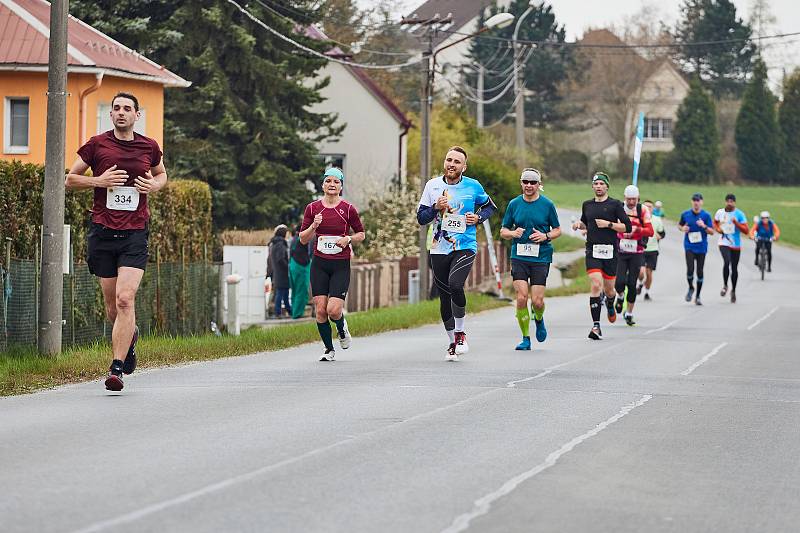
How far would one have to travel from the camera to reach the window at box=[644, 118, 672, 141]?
12188 centimetres

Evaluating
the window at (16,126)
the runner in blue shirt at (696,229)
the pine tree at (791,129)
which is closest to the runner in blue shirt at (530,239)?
the runner in blue shirt at (696,229)

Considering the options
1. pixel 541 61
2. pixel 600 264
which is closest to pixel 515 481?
pixel 600 264

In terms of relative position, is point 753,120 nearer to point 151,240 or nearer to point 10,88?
point 10,88

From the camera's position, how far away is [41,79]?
33.3 metres

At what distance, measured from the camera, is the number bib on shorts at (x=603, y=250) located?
20.5 m

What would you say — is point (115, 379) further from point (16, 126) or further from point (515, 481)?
point (16, 126)

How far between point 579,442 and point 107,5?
98.3 ft

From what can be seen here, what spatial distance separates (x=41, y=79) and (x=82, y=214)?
15.2 m

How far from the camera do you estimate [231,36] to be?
37.2 meters

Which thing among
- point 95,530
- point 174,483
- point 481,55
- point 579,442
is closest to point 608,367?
point 579,442

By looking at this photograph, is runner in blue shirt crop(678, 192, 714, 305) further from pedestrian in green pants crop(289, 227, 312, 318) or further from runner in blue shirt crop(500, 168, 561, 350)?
runner in blue shirt crop(500, 168, 561, 350)

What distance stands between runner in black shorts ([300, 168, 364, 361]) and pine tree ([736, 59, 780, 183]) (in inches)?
3565

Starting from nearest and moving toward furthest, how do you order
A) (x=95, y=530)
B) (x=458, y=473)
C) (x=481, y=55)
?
(x=95, y=530)
(x=458, y=473)
(x=481, y=55)

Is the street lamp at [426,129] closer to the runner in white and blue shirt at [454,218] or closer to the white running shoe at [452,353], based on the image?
the white running shoe at [452,353]
